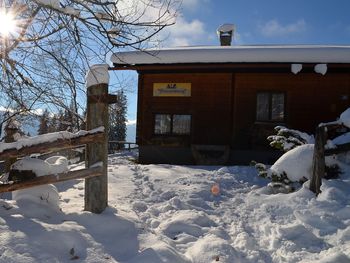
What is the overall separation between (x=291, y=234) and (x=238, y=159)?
8937mm

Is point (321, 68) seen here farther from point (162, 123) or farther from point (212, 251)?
point (212, 251)

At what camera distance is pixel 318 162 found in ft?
20.7

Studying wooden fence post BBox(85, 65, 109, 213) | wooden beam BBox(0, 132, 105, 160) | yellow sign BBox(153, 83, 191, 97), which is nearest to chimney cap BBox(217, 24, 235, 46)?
yellow sign BBox(153, 83, 191, 97)

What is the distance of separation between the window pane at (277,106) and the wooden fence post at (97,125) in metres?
9.82

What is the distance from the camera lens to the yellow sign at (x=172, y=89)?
46.8ft

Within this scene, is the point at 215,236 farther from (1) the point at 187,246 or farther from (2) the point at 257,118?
(2) the point at 257,118

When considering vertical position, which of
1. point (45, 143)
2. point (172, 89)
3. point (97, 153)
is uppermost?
point (172, 89)

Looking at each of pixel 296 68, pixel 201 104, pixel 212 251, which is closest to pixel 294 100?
pixel 296 68

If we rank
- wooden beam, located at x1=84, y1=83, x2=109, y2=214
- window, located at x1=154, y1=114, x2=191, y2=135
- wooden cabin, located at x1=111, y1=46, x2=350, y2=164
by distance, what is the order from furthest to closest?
window, located at x1=154, y1=114, x2=191, y2=135 → wooden cabin, located at x1=111, y1=46, x2=350, y2=164 → wooden beam, located at x1=84, y1=83, x2=109, y2=214

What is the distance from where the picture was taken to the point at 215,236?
16.2 feet

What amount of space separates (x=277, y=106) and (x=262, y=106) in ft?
1.71

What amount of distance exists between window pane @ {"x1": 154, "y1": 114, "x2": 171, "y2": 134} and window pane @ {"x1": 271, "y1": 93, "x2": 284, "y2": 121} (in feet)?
12.3

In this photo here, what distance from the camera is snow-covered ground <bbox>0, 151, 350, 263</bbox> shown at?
4031 millimetres

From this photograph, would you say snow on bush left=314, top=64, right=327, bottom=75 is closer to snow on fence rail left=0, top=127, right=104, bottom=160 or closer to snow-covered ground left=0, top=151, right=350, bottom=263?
snow-covered ground left=0, top=151, right=350, bottom=263
